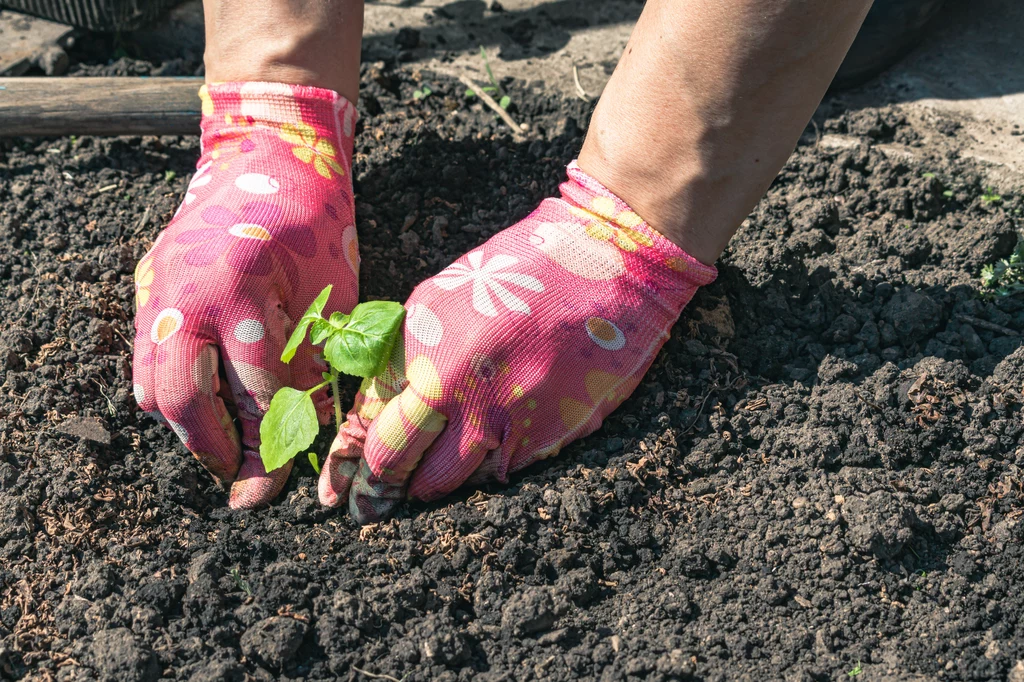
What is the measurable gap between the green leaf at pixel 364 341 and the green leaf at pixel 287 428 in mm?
95

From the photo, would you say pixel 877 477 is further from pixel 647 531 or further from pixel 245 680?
pixel 245 680

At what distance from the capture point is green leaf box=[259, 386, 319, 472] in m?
1.48

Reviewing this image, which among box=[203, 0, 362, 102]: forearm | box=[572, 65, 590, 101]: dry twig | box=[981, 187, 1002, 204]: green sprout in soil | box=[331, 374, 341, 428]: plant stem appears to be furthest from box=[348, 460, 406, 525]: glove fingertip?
box=[981, 187, 1002, 204]: green sprout in soil

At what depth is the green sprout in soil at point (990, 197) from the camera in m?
2.14

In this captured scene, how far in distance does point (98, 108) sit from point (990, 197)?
244 centimetres

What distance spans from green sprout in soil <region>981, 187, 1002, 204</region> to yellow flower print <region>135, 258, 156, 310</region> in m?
2.04

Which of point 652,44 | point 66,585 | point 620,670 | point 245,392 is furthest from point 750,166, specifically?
point 66,585

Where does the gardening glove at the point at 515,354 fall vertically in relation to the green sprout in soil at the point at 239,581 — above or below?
above

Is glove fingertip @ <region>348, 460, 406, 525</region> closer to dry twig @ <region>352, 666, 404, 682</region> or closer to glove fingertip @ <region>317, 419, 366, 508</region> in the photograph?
glove fingertip @ <region>317, 419, 366, 508</region>

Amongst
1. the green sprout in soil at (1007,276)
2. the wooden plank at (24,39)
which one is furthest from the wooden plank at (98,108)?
the green sprout in soil at (1007,276)

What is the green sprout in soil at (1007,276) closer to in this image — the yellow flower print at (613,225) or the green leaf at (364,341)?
the yellow flower print at (613,225)

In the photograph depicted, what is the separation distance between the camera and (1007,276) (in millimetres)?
1938

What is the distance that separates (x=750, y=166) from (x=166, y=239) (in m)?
1.23

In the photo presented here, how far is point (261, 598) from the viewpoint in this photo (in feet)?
4.90
